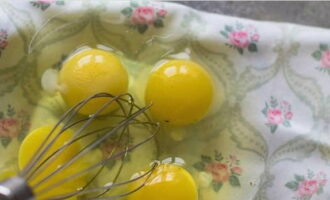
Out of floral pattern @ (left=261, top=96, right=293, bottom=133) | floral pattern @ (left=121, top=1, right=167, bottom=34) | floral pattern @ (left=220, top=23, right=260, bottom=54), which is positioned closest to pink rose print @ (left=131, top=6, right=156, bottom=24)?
floral pattern @ (left=121, top=1, right=167, bottom=34)

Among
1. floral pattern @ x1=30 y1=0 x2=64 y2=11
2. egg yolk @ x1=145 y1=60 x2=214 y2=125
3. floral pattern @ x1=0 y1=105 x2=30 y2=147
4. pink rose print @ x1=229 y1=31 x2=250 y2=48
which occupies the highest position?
floral pattern @ x1=30 y1=0 x2=64 y2=11

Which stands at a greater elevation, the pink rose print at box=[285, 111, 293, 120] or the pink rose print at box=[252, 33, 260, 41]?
the pink rose print at box=[252, 33, 260, 41]

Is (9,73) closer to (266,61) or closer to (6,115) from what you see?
(6,115)

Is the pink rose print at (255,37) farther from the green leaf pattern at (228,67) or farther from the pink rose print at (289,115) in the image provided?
the pink rose print at (289,115)

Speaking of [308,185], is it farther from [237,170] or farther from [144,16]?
[144,16]

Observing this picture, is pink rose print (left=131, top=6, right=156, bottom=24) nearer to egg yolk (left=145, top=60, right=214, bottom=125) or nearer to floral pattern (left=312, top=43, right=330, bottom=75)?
egg yolk (left=145, top=60, right=214, bottom=125)

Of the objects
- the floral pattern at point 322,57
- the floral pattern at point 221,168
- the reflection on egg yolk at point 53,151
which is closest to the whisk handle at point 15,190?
the reflection on egg yolk at point 53,151

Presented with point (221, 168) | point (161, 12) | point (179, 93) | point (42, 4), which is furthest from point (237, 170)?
point (42, 4)
